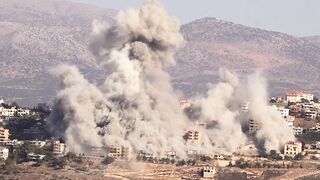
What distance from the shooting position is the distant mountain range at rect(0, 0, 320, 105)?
147 metres

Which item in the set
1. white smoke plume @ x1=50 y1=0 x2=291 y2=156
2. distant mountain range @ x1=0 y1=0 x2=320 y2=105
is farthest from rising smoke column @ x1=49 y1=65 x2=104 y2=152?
distant mountain range @ x1=0 y1=0 x2=320 y2=105

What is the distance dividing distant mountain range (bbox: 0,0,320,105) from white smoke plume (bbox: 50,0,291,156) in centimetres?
7228

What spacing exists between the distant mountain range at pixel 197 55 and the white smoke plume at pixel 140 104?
72276 mm

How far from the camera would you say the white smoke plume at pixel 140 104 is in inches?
2382

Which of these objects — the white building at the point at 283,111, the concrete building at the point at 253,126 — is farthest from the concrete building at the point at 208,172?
the white building at the point at 283,111

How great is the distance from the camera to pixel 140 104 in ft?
202

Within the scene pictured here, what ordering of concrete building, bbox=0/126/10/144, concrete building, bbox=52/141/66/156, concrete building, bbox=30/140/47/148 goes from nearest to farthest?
concrete building, bbox=52/141/66/156, concrete building, bbox=30/140/47/148, concrete building, bbox=0/126/10/144

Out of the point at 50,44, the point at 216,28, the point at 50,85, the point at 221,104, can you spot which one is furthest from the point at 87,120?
the point at 216,28

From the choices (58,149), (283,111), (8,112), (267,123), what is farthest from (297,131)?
(8,112)

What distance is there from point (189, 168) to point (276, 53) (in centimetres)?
11071

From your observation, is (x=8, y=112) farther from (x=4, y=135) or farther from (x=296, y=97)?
(x=296, y=97)

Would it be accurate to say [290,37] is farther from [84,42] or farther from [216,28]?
[84,42]

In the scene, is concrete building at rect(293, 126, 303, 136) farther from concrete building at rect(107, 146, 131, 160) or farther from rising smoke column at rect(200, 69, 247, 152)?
concrete building at rect(107, 146, 131, 160)

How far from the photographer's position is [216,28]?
174500mm
